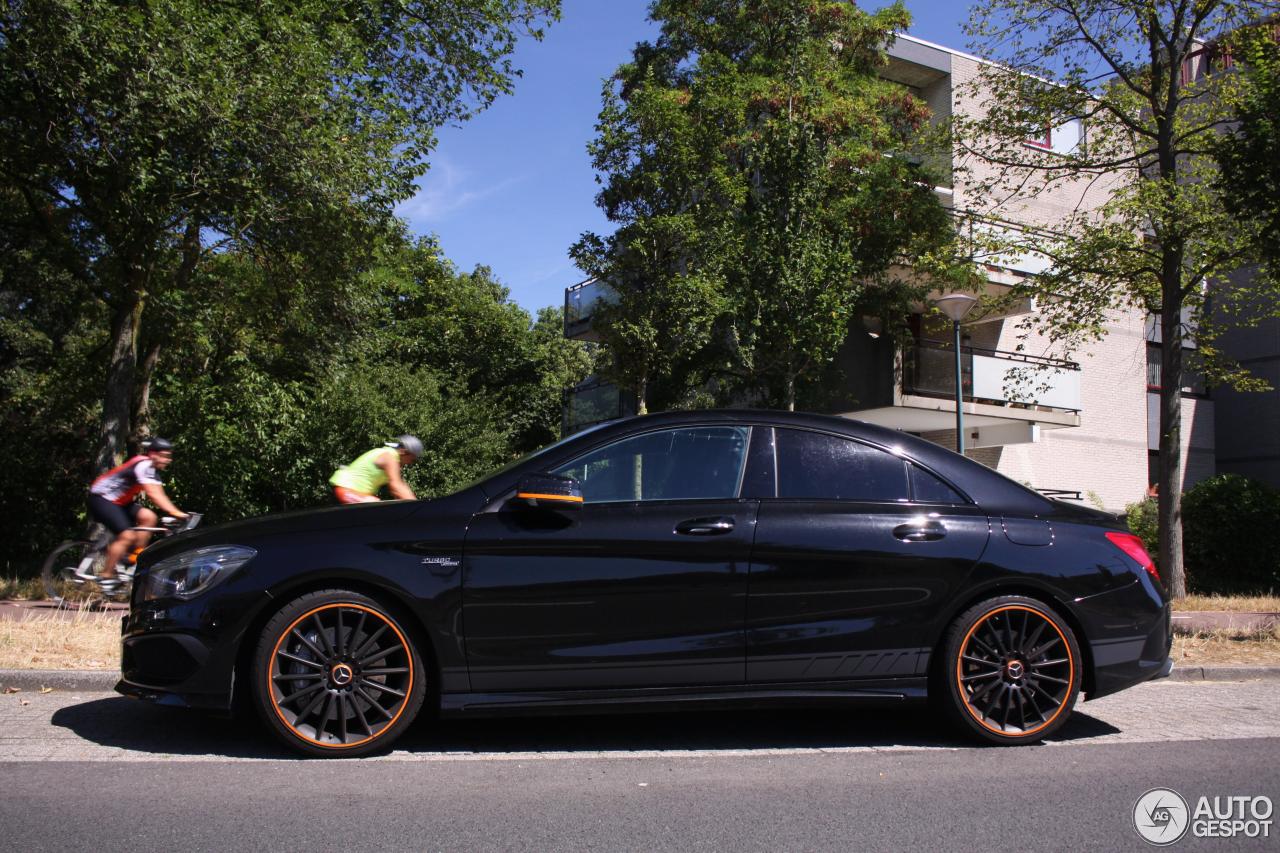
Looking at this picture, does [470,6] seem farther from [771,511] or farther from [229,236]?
[771,511]

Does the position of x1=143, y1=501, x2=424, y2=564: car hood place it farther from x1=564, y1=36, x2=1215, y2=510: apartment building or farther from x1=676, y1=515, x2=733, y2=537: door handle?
x1=564, y1=36, x2=1215, y2=510: apartment building

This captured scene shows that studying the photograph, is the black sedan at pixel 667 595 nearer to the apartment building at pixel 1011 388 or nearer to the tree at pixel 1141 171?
the tree at pixel 1141 171

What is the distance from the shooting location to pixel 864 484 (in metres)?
4.97

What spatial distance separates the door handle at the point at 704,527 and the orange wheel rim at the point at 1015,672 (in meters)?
1.30

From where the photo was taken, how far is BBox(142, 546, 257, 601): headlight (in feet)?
14.6

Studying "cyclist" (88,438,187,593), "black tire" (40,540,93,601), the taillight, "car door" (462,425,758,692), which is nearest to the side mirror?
"car door" (462,425,758,692)

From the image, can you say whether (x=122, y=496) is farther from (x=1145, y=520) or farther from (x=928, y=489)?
(x=1145, y=520)

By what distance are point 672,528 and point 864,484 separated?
3.43 ft

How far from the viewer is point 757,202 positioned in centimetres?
1675

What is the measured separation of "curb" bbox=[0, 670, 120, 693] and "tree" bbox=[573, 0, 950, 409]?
1132cm

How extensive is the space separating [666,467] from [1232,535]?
19868 millimetres

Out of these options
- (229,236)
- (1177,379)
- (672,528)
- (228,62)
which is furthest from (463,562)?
(1177,379)

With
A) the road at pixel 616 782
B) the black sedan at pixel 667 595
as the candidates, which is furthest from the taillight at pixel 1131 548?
the road at pixel 616 782

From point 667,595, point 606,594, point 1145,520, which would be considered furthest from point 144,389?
point 1145,520
